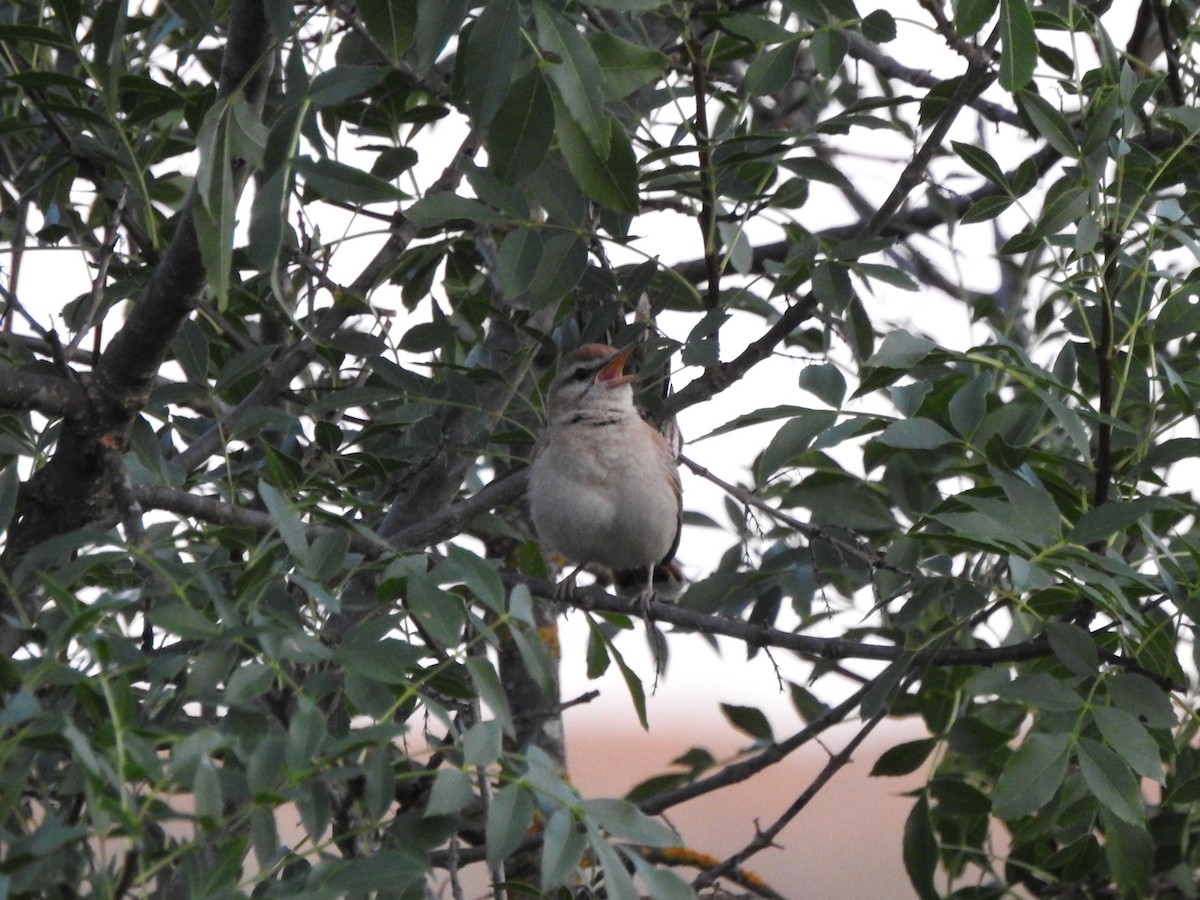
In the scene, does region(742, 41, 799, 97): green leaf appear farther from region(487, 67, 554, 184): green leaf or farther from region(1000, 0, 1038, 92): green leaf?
region(487, 67, 554, 184): green leaf

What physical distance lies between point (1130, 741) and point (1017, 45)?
4.06ft

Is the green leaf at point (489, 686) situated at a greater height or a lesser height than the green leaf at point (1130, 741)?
greater

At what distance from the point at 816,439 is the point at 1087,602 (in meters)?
0.67

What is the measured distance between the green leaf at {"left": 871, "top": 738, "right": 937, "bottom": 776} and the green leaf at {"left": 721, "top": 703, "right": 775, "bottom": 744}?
0.45 m

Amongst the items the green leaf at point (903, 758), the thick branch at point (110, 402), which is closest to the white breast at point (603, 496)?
the green leaf at point (903, 758)

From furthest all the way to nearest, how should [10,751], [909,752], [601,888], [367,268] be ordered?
[367,268]
[909,752]
[601,888]
[10,751]

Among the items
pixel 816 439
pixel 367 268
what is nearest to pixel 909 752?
pixel 816 439

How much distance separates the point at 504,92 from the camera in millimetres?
1889

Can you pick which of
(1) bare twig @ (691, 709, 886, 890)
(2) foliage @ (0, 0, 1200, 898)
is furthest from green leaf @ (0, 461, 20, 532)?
(1) bare twig @ (691, 709, 886, 890)

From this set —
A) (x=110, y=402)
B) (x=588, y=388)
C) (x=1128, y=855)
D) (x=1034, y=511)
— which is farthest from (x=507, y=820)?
(x=588, y=388)

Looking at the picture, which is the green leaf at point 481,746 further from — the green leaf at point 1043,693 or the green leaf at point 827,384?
the green leaf at point 827,384

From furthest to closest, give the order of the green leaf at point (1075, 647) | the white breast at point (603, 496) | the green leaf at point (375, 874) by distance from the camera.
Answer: the white breast at point (603, 496), the green leaf at point (1075, 647), the green leaf at point (375, 874)

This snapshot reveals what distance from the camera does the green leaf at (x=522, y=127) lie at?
1970 millimetres

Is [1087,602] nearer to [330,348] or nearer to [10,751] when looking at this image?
[330,348]
